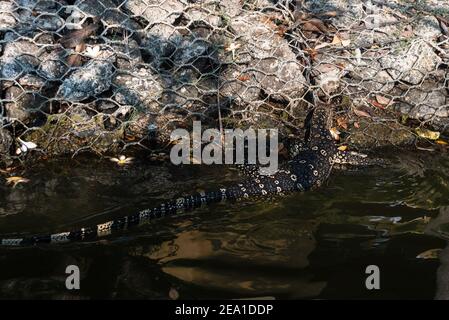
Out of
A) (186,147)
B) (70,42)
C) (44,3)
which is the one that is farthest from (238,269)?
(44,3)

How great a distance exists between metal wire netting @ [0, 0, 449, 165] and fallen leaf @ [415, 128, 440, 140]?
2 cm

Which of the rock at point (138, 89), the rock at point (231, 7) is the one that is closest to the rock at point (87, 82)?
the rock at point (138, 89)

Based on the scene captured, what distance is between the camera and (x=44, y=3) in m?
7.54

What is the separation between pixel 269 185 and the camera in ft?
20.0

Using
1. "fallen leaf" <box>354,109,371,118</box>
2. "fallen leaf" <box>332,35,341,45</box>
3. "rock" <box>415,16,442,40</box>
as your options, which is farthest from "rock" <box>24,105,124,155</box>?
"rock" <box>415,16,442,40</box>

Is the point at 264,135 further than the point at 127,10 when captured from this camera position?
No

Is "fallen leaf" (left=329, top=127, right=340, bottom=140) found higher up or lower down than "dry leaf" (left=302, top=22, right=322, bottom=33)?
lower down

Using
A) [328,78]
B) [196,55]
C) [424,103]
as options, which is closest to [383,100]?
[424,103]

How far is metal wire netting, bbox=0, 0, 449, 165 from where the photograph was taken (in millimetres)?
6883

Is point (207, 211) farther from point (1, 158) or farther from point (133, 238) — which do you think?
point (1, 158)

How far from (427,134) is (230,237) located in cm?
332

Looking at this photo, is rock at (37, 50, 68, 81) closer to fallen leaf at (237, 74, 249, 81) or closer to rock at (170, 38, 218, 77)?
rock at (170, 38, 218, 77)
